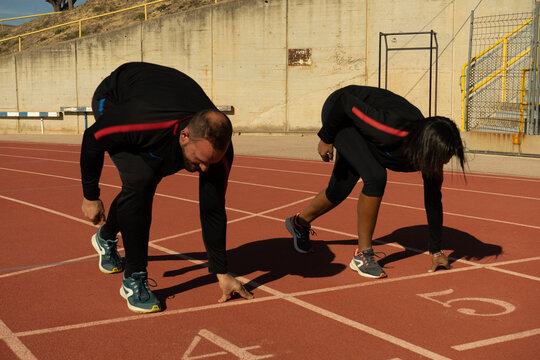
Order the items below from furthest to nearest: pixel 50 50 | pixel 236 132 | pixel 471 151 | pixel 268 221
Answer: pixel 50 50
pixel 236 132
pixel 471 151
pixel 268 221

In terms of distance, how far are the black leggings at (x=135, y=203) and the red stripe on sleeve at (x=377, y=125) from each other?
150 cm

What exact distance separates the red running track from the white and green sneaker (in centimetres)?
7

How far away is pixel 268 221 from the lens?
6676 millimetres

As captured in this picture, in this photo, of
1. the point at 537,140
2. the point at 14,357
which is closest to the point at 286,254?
the point at 14,357

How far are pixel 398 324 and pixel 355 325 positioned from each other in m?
0.25

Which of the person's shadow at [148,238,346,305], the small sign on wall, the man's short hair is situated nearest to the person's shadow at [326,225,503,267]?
the person's shadow at [148,238,346,305]

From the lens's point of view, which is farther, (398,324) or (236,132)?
(236,132)

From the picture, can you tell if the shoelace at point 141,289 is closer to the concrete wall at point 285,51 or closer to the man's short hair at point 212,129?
the man's short hair at point 212,129

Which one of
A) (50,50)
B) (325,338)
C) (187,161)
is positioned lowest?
(325,338)

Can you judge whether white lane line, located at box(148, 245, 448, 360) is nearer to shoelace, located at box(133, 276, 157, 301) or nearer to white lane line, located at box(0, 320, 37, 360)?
shoelace, located at box(133, 276, 157, 301)

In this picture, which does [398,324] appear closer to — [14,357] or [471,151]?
[14,357]

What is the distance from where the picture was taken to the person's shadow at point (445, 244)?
516cm

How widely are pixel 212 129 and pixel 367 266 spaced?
1876 mm

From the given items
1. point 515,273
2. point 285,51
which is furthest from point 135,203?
point 285,51
